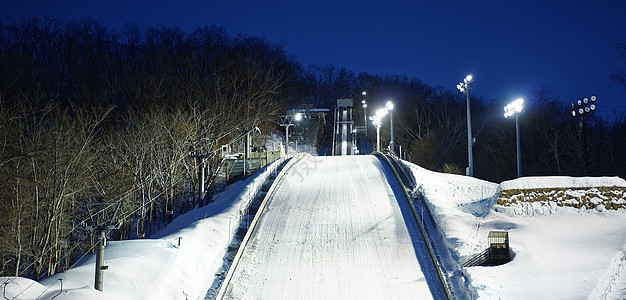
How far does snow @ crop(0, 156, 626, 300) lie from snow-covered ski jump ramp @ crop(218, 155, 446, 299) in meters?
0.05

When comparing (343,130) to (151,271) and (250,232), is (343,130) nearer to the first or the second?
(250,232)

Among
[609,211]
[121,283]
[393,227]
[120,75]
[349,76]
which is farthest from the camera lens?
[349,76]

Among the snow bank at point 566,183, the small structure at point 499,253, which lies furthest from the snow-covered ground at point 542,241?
the small structure at point 499,253

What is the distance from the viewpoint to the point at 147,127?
3055 cm

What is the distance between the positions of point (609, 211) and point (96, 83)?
47184 mm

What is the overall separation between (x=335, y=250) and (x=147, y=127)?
18.4m

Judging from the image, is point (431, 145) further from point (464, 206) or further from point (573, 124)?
point (464, 206)

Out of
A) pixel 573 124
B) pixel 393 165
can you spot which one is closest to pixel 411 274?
pixel 393 165

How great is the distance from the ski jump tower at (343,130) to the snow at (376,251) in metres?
→ 43.1

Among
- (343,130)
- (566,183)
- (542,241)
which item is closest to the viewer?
(542,241)

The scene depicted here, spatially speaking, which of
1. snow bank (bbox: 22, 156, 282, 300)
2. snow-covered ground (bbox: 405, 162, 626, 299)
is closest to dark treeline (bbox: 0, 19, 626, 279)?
snow bank (bbox: 22, 156, 282, 300)

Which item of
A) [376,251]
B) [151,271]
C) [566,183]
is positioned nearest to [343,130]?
[566,183]

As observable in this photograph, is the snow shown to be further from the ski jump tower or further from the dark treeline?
the ski jump tower

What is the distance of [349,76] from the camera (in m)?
95.8
